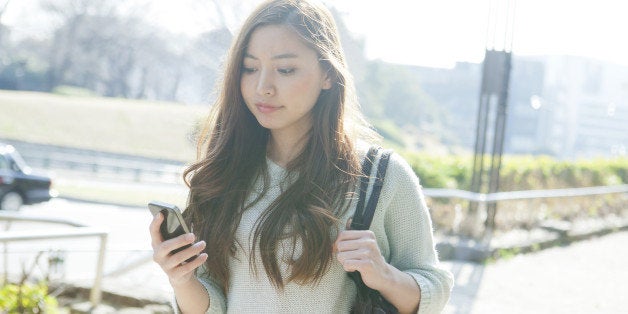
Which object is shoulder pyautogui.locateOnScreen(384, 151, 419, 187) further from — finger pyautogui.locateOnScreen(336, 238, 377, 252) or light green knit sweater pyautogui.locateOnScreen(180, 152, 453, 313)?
finger pyautogui.locateOnScreen(336, 238, 377, 252)

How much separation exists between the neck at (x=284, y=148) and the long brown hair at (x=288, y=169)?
0.03 meters

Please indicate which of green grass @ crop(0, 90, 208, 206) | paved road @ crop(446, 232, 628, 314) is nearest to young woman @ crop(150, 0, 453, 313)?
paved road @ crop(446, 232, 628, 314)

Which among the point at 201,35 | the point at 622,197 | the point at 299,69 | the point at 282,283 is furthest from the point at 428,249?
the point at 622,197

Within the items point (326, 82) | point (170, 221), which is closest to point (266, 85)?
point (326, 82)

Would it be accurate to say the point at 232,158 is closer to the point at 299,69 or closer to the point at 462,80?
the point at 299,69

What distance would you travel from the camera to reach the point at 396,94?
11727 mm

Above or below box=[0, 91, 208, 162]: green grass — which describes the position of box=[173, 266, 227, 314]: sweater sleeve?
above

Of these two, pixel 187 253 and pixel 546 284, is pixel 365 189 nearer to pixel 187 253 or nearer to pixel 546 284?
pixel 187 253

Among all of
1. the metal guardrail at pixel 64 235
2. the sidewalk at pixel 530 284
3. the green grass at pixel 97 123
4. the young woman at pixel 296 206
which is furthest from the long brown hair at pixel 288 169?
the green grass at pixel 97 123

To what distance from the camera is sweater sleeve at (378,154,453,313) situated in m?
1.74

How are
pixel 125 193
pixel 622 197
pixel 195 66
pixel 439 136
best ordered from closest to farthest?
1. pixel 195 66
2. pixel 439 136
3. pixel 622 197
4. pixel 125 193

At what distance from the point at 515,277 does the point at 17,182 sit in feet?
30.5

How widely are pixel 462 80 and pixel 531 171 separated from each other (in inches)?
73.5

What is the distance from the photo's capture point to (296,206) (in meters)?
1.76
